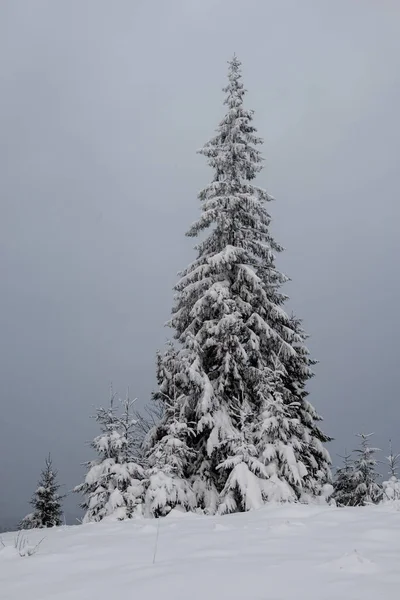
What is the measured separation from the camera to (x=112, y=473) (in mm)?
13188

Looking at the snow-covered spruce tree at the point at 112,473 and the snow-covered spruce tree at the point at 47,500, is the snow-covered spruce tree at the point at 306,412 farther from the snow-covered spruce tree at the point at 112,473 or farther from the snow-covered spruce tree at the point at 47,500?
the snow-covered spruce tree at the point at 47,500

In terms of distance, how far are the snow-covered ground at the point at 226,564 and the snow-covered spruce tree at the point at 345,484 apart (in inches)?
633

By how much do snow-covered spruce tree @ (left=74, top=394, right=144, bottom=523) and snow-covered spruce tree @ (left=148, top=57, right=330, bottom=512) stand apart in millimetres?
1535

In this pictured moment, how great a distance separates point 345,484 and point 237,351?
11.3 meters

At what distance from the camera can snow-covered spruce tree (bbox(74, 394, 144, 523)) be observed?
12555mm

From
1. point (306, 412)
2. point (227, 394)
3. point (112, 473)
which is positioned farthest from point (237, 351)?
point (112, 473)

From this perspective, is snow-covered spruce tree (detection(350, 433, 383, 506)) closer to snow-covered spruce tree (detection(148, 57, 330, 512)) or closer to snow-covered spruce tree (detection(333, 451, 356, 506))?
snow-covered spruce tree (detection(333, 451, 356, 506))

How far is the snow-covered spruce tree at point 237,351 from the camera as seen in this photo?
1260 cm

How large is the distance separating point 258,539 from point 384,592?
2.19 m

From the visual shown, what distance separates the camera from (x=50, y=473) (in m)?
24.7

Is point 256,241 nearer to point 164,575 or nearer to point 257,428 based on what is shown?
point 257,428

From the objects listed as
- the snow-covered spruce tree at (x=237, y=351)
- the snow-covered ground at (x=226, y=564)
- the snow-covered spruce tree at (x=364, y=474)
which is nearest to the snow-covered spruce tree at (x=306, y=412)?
the snow-covered spruce tree at (x=237, y=351)

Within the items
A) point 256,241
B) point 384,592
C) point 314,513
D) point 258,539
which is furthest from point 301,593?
point 256,241

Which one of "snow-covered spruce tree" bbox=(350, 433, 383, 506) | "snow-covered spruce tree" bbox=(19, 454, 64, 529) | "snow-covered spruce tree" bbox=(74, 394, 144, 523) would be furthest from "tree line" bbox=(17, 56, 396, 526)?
"snow-covered spruce tree" bbox=(19, 454, 64, 529)
